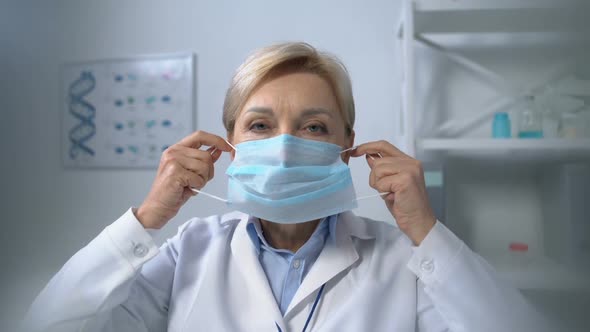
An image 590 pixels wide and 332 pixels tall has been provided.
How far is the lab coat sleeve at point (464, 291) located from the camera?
2.11 feet

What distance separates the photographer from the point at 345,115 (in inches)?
33.4

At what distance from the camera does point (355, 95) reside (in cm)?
137

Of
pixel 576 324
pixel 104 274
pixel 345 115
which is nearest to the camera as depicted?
pixel 576 324

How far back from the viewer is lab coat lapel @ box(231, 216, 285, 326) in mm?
728

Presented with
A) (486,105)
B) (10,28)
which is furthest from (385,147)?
(10,28)

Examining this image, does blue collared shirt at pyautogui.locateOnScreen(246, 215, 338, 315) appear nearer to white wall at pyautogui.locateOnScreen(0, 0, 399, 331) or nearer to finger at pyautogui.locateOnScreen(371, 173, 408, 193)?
finger at pyautogui.locateOnScreen(371, 173, 408, 193)

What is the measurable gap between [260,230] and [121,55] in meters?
1.10

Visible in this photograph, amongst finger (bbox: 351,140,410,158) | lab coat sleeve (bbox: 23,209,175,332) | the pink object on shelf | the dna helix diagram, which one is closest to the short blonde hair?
finger (bbox: 351,140,410,158)

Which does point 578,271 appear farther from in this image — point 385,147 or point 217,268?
point 217,268

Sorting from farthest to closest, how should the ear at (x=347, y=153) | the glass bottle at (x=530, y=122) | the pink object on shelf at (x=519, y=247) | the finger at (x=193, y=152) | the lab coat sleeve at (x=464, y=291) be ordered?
the pink object on shelf at (x=519, y=247)
the glass bottle at (x=530, y=122)
the ear at (x=347, y=153)
the finger at (x=193, y=152)
the lab coat sleeve at (x=464, y=291)

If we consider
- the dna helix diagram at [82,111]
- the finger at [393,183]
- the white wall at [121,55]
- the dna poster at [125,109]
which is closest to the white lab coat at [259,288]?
the finger at [393,183]

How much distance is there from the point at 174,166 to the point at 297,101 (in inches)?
11.4

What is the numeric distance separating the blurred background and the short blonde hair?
30cm

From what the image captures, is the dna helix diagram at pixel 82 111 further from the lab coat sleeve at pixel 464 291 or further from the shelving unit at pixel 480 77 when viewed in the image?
the lab coat sleeve at pixel 464 291
